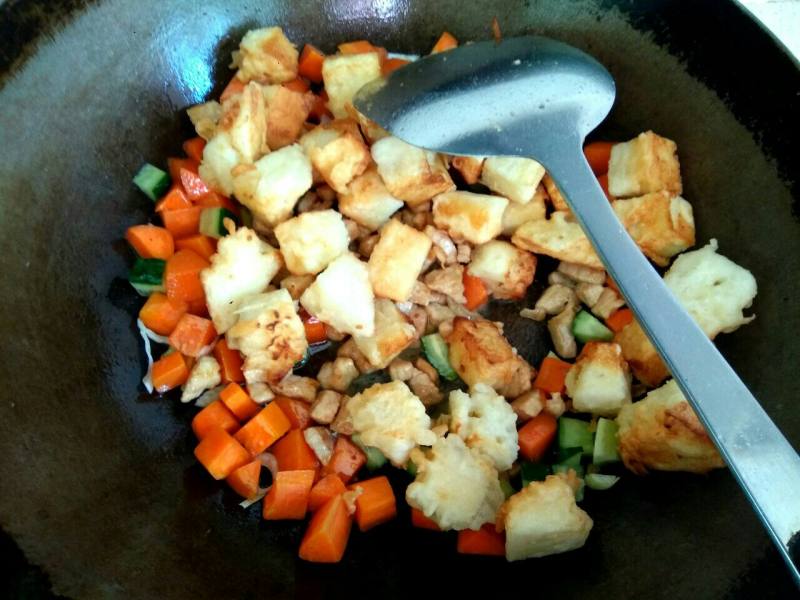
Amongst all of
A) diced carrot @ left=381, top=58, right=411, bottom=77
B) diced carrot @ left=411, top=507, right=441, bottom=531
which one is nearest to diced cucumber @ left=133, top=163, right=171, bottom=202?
diced carrot @ left=381, top=58, right=411, bottom=77

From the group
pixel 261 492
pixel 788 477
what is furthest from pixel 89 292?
pixel 788 477

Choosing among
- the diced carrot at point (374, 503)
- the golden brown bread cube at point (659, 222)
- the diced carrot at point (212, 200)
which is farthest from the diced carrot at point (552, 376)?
the diced carrot at point (212, 200)

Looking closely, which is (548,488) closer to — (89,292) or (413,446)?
(413,446)

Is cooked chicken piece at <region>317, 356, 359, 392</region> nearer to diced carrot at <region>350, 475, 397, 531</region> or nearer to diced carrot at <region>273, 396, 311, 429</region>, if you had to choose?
diced carrot at <region>273, 396, 311, 429</region>

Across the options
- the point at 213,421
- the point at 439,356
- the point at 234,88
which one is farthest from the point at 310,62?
the point at 213,421

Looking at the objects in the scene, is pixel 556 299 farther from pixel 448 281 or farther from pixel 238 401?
pixel 238 401

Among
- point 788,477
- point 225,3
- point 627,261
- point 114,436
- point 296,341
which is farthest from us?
point 225,3
